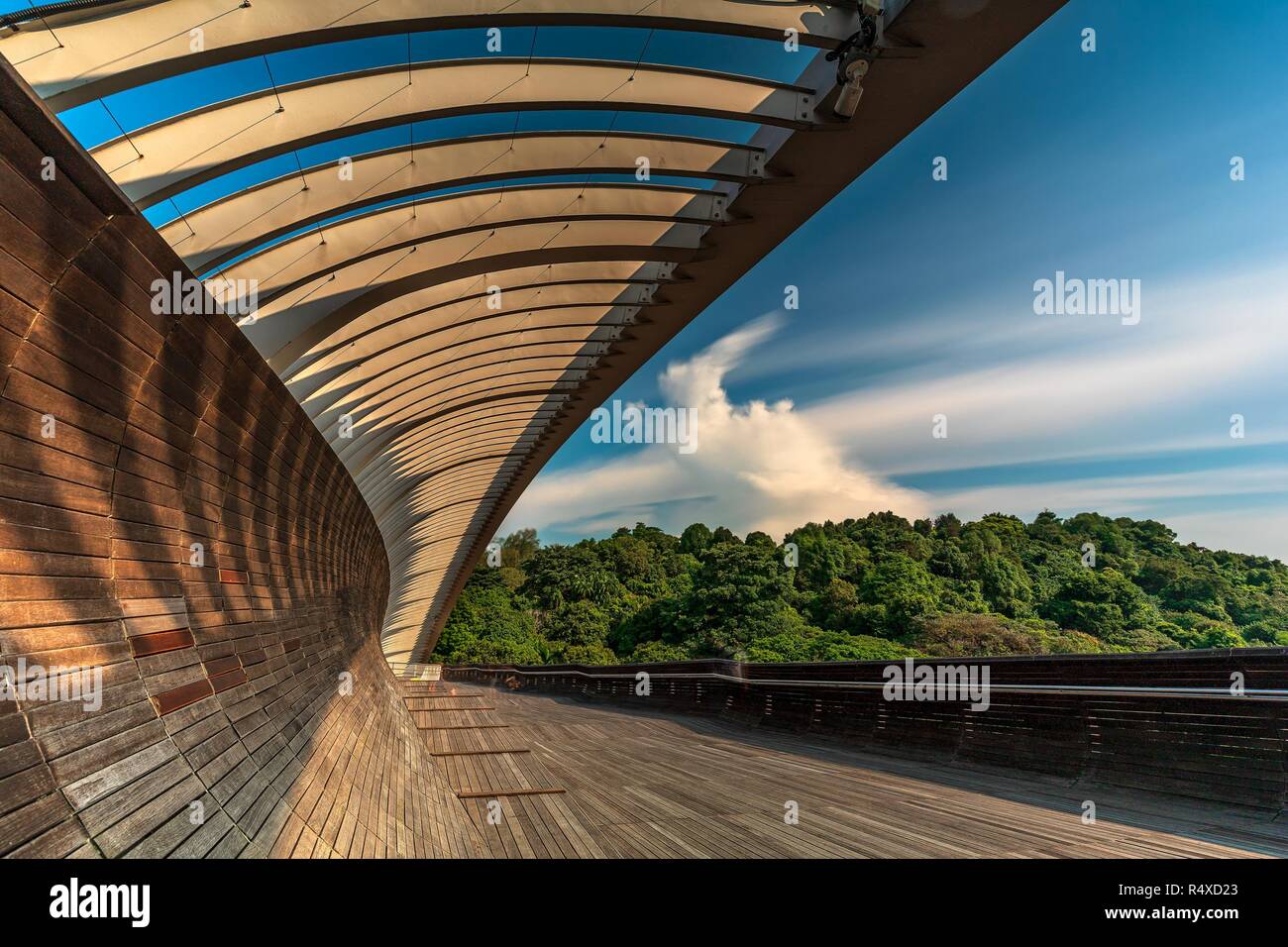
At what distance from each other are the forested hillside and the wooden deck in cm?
2622

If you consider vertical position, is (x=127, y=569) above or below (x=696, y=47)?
below

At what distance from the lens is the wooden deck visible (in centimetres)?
557

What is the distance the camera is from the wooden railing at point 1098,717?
6199 millimetres

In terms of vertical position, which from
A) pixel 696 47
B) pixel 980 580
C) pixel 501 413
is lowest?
pixel 980 580

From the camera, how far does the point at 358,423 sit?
12.7 meters

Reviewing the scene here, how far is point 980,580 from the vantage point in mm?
48844

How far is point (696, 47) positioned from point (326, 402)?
7.05m

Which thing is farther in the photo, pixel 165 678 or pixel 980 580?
pixel 980 580

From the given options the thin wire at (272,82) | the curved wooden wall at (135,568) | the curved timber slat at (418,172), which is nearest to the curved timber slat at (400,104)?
the thin wire at (272,82)

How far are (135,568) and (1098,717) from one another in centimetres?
843

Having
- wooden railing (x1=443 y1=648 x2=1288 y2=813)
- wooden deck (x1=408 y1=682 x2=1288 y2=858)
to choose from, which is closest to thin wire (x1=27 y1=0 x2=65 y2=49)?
wooden deck (x1=408 y1=682 x2=1288 y2=858)

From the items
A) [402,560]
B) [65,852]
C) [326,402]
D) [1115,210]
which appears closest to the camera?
[65,852]
